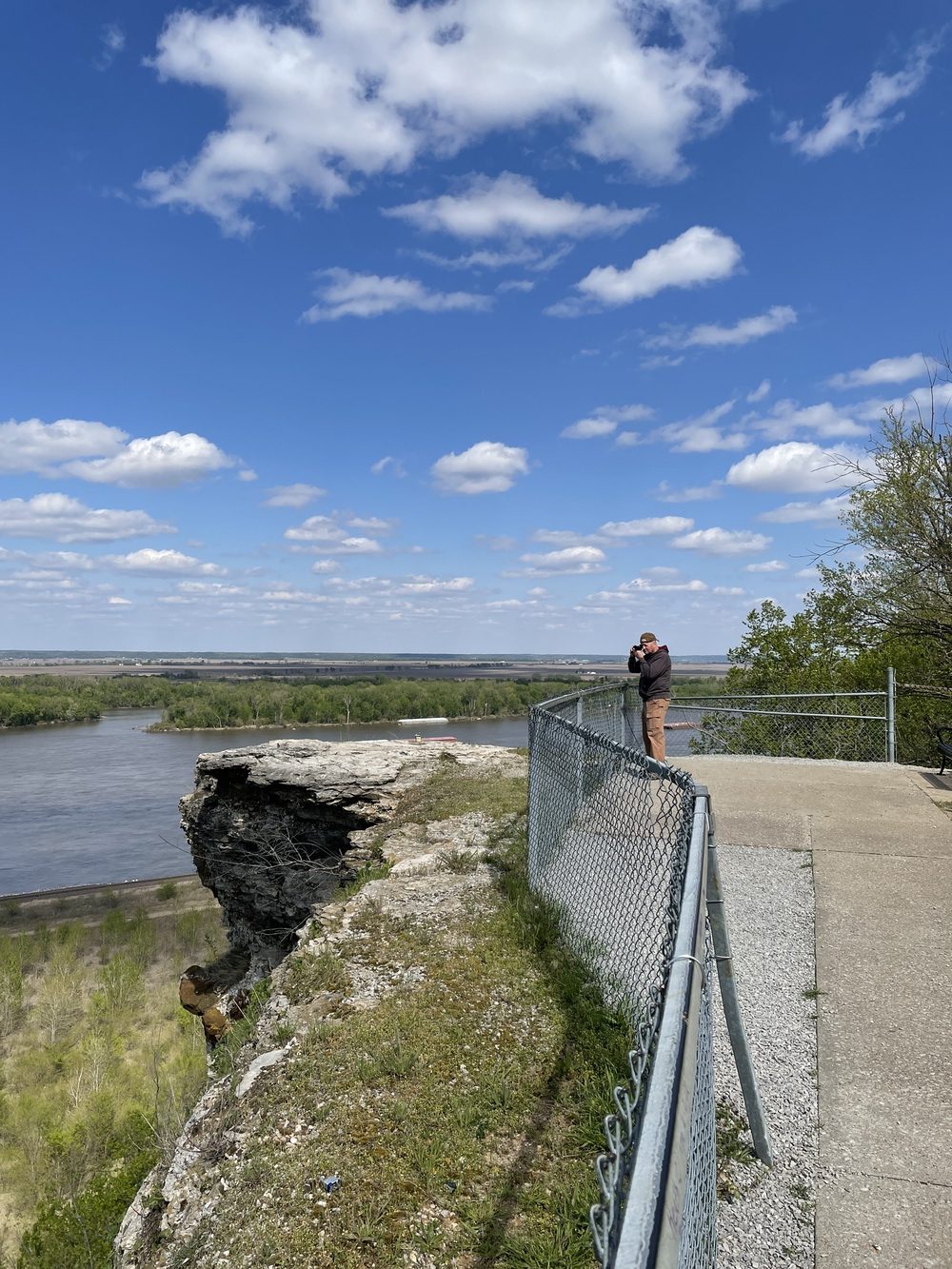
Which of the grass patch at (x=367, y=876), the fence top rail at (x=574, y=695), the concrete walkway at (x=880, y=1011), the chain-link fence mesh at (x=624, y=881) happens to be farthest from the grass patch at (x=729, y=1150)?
the grass patch at (x=367, y=876)

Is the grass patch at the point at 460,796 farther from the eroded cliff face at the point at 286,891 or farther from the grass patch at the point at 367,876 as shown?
the grass patch at the point at 367,876

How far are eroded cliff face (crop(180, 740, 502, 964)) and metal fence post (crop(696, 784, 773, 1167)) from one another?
7965 mm

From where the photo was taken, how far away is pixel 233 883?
14.1 m

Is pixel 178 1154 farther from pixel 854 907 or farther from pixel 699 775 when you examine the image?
pixel 699 775

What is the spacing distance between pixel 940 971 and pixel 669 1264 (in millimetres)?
4483

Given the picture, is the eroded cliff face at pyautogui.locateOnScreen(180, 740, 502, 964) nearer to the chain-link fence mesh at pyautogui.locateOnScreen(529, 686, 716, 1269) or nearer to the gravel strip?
the chain-link fence mesh at pyautogui.locateOnScreen(529, 686, 716, 1269)

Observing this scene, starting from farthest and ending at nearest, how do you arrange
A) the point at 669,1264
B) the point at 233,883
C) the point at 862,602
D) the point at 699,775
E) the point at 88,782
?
the point at 88,782
the point at 862,602
the point at 233,883
the point at 699,775
the point at 669,1264

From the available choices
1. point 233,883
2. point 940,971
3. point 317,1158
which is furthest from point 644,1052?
point 233,883

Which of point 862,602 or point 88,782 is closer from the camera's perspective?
point 862,602

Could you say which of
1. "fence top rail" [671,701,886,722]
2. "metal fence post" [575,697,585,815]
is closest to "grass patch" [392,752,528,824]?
"metal fence post" [575,697,585,815]

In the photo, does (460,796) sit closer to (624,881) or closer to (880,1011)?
(624,881)

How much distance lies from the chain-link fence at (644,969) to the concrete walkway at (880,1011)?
0.43 meters

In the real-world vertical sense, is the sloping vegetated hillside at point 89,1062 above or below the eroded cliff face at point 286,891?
below

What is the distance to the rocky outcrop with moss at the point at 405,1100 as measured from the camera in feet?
10.2
